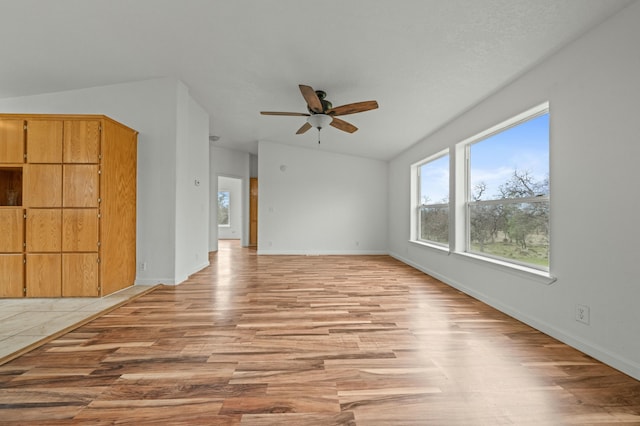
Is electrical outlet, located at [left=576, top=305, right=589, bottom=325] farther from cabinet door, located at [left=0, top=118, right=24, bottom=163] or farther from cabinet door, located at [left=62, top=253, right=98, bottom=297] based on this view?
cabinet door, located at [left=0, top=118, right=24, bottom=163]

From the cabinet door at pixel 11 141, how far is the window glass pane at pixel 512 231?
5494 millimetres

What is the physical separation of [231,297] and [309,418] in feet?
7.22

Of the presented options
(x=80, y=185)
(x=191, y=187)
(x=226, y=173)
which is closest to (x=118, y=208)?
(x=80, y=185)

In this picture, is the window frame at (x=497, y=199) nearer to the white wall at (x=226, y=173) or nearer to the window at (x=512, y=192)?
the window at (x=512, y=192)

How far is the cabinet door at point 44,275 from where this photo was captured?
3066 millimetres

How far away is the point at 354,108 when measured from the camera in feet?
10.6

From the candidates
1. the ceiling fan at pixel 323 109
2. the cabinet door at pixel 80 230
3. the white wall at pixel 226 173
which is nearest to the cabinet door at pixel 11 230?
the cabinet door at pixel 80 230

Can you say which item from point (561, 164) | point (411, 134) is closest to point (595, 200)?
point (561, 164)

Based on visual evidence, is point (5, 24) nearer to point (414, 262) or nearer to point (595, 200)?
point (595, 200)

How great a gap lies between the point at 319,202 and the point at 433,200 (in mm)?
2927

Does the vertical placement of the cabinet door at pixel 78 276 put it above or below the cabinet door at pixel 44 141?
below

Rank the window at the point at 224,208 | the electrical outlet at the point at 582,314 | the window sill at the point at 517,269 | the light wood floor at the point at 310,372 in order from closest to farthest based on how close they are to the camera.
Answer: the light wood floor at the point at 310,372 < the electrical outlet at the point at 582,314 < the window sill at the point at 517,269 < the window at the point at 224,208

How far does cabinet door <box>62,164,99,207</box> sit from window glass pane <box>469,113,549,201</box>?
15.4ft

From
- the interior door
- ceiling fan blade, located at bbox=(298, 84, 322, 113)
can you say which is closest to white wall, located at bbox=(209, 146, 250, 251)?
the interior door
